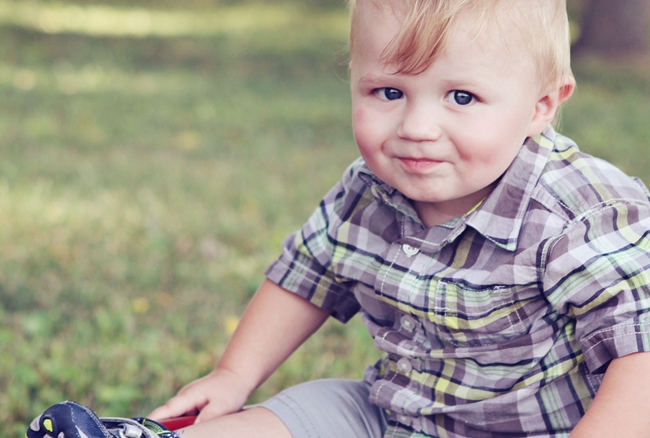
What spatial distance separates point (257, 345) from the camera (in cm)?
180

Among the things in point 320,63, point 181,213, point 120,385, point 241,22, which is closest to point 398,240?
point 120,385

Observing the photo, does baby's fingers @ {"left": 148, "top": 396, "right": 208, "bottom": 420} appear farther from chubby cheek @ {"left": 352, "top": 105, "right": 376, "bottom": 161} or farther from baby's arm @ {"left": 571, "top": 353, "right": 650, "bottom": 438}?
baby's arm @ {"left": 571, "top": 353, "right": 650, "bottom": 438}

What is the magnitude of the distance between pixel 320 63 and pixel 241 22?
356 cm

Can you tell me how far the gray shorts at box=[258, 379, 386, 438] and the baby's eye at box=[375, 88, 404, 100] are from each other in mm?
655

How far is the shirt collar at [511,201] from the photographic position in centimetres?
146

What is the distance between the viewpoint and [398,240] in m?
1.58

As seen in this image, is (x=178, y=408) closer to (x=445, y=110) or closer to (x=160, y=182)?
(x=445, y=110)

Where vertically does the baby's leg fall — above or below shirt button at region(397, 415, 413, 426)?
above

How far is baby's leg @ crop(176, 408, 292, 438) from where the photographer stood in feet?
5.11

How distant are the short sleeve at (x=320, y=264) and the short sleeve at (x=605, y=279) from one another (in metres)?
0.51

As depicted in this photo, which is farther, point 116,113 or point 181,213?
point 116,113

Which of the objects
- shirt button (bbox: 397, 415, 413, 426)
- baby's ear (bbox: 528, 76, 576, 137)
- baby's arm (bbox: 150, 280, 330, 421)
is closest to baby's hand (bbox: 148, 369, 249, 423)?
baby's arm (bbox: 150, 280, 330, 421)

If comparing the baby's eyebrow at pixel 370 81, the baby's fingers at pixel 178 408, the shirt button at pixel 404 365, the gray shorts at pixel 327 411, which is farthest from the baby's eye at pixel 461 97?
the baby's fingers at pixel 178 408

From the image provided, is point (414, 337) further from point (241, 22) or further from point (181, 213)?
point (241, 22)
